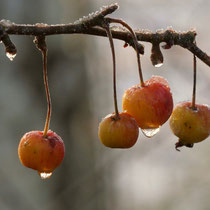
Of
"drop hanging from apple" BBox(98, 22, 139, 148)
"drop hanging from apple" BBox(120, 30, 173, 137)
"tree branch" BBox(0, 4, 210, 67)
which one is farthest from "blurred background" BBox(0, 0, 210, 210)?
"drop hanging from apple" BBox(98, 22, 139, 148)

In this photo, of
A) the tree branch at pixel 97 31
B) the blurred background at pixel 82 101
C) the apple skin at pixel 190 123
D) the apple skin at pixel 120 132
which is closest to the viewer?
the tree branch at pixel 97 31

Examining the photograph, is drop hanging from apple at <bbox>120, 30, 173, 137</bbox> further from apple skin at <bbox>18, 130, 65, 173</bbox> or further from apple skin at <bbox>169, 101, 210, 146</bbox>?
apple skin at <bbox>18, 130, 65, 173</bbox>

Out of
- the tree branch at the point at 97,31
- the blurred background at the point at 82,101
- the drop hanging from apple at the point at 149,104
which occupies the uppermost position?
the blurred background at the point at 82,101

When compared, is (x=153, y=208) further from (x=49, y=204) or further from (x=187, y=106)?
(x=187, y=106)

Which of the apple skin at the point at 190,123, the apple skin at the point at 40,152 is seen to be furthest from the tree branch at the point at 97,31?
the apple skin at the point at 40,152

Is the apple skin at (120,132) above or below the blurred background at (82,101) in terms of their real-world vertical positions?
below

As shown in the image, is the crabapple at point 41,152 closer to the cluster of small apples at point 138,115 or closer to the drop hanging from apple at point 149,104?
the cluster of small apples at point 138,115

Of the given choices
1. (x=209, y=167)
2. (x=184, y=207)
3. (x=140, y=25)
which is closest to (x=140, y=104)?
(x=140, y=25)

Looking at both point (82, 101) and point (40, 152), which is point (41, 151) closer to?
point (40, 152)
